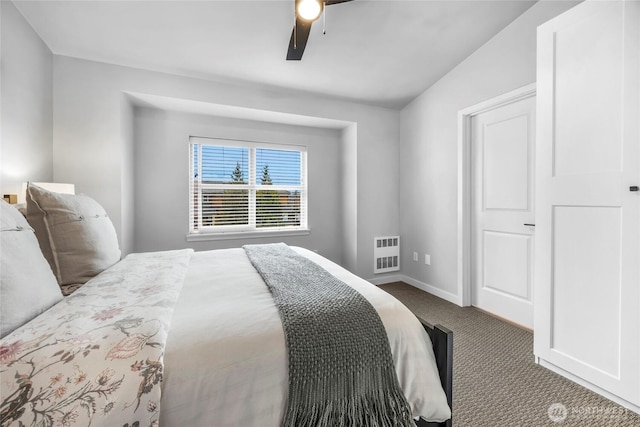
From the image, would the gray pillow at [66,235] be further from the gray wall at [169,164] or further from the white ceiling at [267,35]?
the gray wall at [169,164]

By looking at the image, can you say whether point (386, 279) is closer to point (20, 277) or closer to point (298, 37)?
point (298, 37)

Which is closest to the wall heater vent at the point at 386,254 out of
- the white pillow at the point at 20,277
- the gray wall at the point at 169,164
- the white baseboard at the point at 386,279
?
the white baseboard at the point at 386,279

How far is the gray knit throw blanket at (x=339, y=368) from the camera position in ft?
2.81

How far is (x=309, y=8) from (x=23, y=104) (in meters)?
2.17

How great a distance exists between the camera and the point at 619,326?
1.47m

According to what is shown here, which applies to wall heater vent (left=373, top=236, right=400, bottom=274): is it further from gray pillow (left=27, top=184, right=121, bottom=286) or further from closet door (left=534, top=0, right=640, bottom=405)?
gray pillow (left=27, top=184, right=121, bottom=286)

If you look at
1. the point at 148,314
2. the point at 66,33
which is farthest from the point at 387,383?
the point at 66,33

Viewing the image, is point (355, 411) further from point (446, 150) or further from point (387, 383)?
point (446, 150)

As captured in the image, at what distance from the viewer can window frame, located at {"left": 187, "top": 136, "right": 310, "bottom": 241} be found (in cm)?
325

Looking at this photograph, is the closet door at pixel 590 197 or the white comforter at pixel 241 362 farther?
the closet door at pixel 590 197

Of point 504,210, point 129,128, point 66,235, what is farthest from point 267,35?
point 504,210

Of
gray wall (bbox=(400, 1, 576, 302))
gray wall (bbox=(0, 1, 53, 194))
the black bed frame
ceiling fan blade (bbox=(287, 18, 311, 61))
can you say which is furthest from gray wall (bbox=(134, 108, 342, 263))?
the black bed frame

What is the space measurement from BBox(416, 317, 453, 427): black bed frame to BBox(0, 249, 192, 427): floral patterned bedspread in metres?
0.96

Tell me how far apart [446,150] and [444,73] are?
877mm
